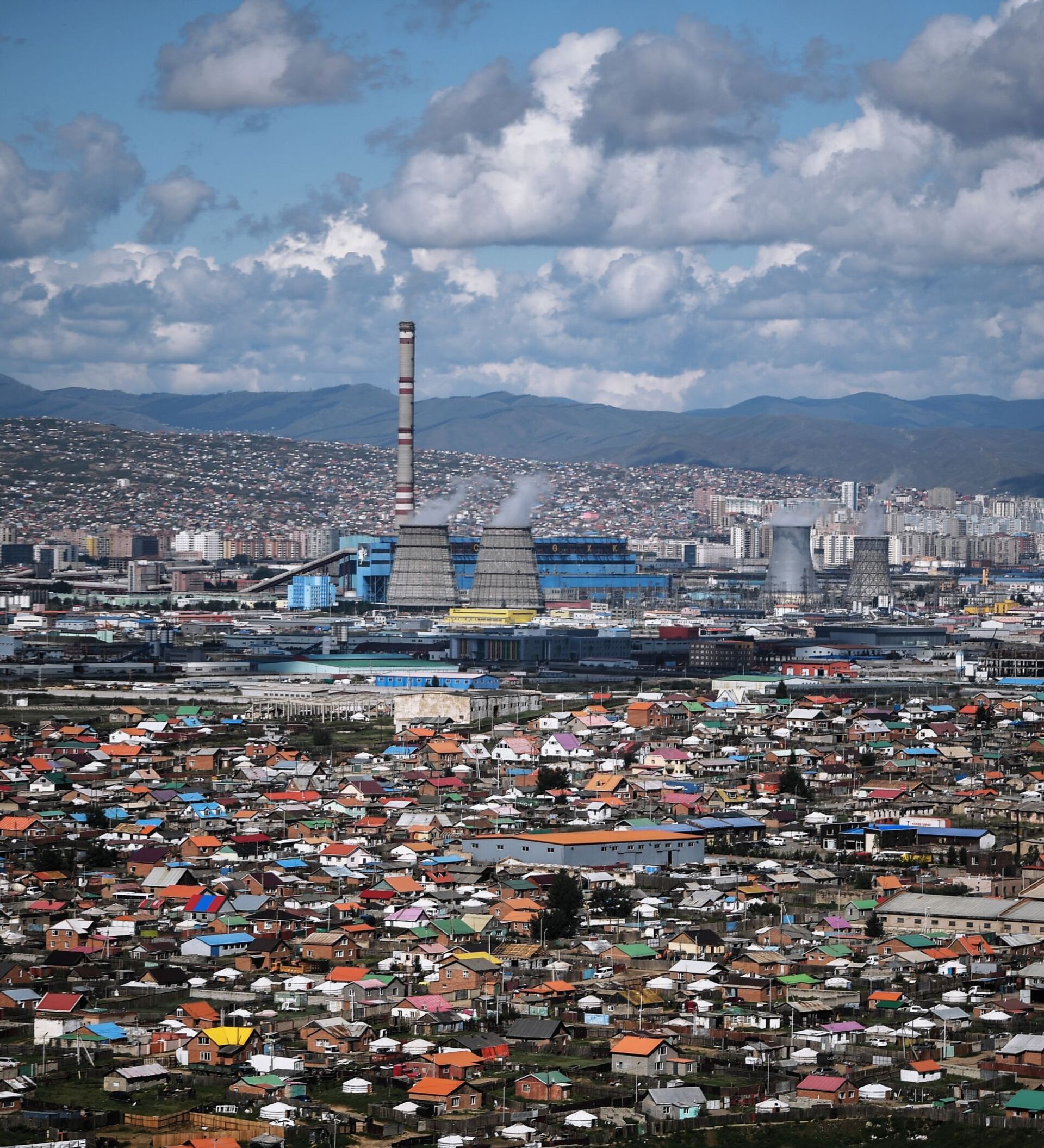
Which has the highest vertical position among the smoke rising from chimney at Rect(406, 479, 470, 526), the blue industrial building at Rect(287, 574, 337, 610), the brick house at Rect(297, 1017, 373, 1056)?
the smoke rising from chimney at Rect(406, 479, 470, 526)

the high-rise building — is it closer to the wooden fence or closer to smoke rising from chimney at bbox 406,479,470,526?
smoke rising from chimney at bbox 406,479,470,526

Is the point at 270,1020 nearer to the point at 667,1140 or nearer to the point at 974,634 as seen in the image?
the point at 667,1140

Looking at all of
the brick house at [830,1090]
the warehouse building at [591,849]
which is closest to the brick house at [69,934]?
the warehouse building at [591,849]

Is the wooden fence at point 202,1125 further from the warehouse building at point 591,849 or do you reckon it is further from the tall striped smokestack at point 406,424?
the tall striped smokestack at point 406,424

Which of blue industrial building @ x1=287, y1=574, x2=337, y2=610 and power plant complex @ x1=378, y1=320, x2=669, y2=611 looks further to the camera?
blue industrial building @ x1=287, y1=574, x2=337, y2=610

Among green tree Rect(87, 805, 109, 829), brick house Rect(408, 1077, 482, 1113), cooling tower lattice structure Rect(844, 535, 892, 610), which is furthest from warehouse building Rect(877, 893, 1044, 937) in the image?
cooling tower lattice structure Rect(844, 535, 892, 610)
